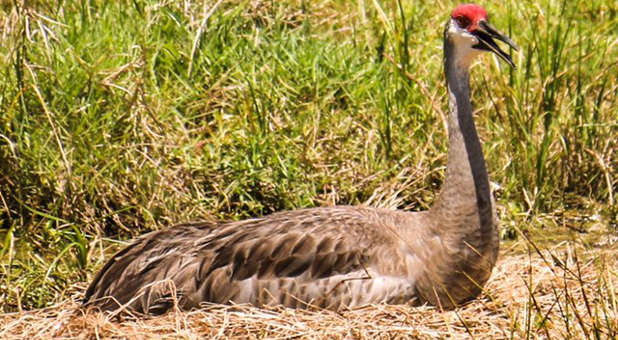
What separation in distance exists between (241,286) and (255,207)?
1.30 m

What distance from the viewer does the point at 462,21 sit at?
5.79m

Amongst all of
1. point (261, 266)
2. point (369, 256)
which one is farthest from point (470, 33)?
point (261, 266)

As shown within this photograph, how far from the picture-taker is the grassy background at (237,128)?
6754 mm

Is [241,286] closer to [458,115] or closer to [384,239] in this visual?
[384,239]

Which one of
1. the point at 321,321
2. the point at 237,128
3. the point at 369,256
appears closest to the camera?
the point at 321,321

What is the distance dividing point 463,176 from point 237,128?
76.4 inches

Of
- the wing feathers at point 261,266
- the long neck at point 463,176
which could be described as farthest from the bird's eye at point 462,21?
the wing feathers at point 261,266

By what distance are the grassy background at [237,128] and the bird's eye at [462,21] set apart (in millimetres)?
1388

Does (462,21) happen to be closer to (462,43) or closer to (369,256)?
(462,43)

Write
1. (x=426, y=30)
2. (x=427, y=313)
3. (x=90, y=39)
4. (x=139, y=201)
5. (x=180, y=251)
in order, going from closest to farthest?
(x=427, y=313) → (x=180, y=251) → (x=139, y=201) → (x=90, y=39) → (x=426, y=30)

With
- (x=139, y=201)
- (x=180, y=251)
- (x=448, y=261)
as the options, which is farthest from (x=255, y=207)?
(x=448, y=261)

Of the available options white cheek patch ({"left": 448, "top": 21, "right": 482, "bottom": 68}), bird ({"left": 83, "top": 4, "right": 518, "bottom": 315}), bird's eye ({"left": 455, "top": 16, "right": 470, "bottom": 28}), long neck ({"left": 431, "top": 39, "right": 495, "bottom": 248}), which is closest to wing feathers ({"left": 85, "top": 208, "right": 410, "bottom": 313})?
bird ({"left": 83, "top": 4, "right": 518, "bottom": 315})

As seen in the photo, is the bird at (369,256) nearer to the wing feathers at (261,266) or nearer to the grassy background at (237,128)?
the wing feathers at (261,266)

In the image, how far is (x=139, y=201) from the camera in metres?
6.86
